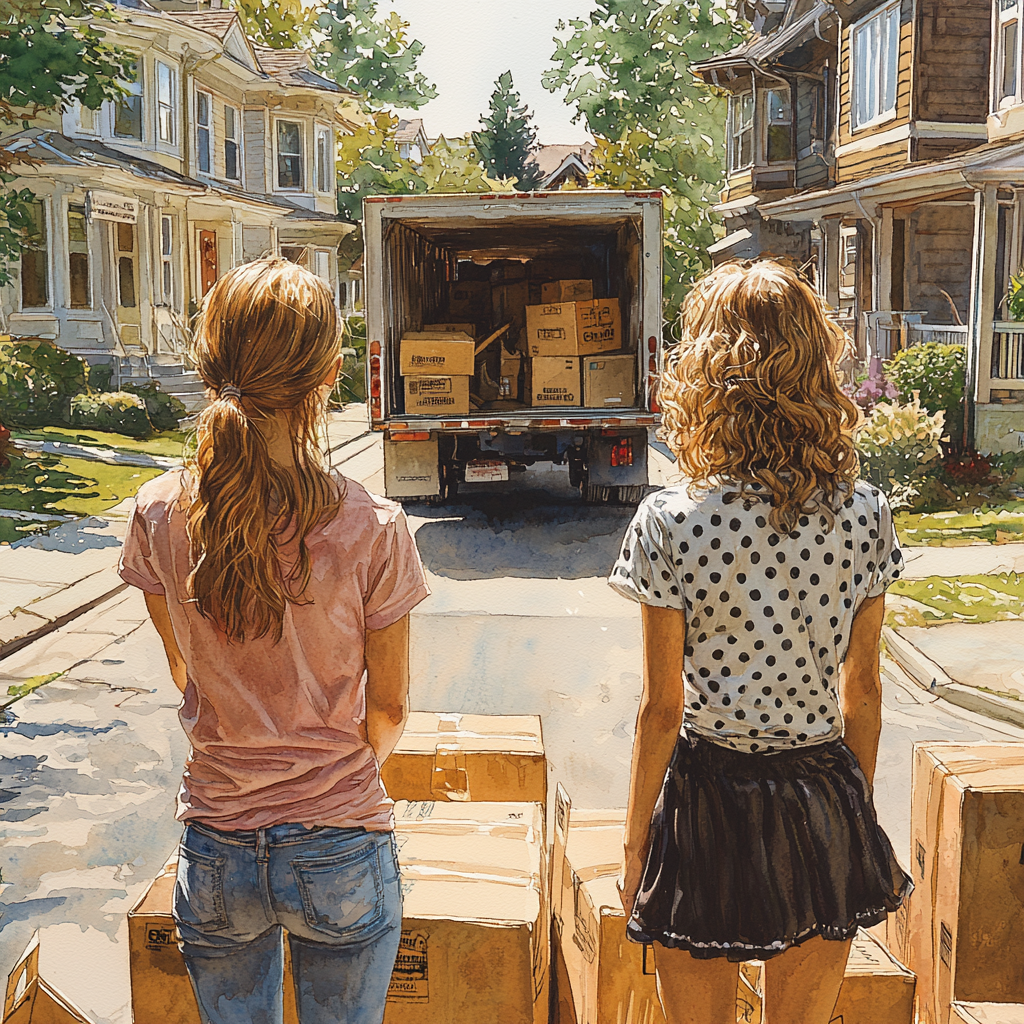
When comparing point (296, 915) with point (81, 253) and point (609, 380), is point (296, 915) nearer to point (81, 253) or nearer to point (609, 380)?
point (609, 380)

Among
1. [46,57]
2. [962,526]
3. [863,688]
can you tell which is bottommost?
[962,526]

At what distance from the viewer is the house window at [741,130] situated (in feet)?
98.3

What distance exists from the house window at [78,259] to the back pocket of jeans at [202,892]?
24828 mm

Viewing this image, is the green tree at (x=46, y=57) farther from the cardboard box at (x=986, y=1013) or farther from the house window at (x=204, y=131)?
the house window at (x=204, y=131)

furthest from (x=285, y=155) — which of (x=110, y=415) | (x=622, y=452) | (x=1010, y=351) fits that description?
(x=622, y=452)

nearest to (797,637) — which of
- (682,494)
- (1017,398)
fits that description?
(682,494)

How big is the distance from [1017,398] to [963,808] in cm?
1414

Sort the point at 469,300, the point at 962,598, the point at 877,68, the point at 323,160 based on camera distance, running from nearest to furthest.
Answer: the point at 962,598 < the point at 469,300 < the point at 877,68 < the point at 323,160

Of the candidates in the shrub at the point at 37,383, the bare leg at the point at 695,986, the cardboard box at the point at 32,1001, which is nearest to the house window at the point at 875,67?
the shrub at the point at 37,383

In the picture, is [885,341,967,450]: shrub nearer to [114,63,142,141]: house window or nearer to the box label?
the box label

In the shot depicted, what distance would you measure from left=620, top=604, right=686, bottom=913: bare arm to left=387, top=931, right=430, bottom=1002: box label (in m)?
0.54

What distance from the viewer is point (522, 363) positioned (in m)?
14.1

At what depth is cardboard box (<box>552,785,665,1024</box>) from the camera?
2.79 m

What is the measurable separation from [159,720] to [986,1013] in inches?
197
